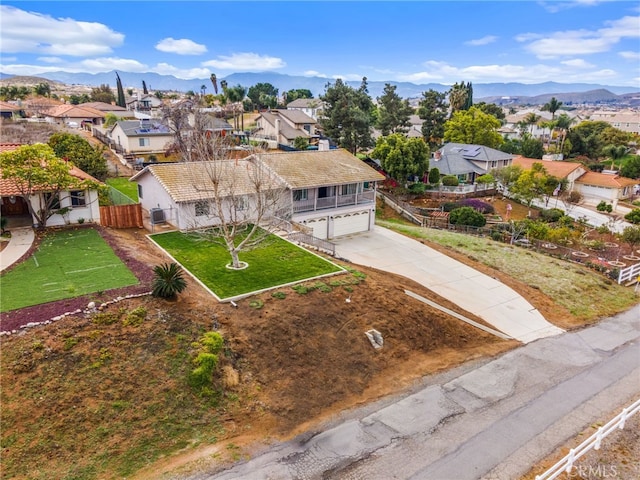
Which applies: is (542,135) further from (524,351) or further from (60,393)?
(60,393)

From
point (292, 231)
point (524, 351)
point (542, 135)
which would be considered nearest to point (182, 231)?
point (292, 231)

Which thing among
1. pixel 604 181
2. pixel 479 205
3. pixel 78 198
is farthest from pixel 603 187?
pixel 78 198

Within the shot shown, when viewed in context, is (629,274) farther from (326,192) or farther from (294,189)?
(294,189)

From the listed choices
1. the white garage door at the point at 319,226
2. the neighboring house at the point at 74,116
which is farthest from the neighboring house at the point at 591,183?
the neighboring house at the point at 74,116

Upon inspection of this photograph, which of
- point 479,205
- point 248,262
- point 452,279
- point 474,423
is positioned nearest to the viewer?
point 474,423

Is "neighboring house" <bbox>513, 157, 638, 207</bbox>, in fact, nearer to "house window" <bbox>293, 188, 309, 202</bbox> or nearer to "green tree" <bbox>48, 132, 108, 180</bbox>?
"house window" <bbox>293, 188, 309, 202</bbox>
